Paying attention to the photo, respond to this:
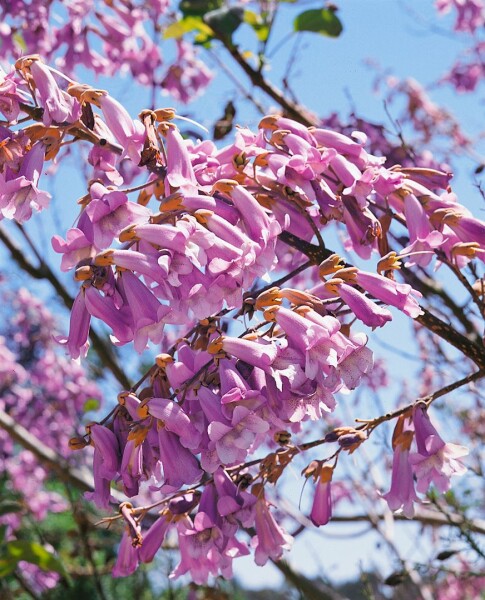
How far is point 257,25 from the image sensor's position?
9.55ft

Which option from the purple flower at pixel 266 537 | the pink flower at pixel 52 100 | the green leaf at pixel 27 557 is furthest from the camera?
the green leaf at pixel 27 557

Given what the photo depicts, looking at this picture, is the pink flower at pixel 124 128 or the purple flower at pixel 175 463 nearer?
the purple flower at pixel 175 463

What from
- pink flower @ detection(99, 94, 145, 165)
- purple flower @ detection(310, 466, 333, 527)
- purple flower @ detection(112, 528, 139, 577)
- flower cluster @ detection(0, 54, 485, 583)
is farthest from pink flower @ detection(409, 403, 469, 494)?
pink flower @ detection(99, 94, 145, 165)

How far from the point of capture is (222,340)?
43.6 inches

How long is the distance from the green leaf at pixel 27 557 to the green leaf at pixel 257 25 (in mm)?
2012

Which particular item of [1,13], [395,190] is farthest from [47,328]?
[395,190]

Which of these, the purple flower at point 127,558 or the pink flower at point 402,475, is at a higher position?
the purple flower at point 127,558

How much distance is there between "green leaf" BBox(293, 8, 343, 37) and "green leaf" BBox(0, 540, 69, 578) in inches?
81.1

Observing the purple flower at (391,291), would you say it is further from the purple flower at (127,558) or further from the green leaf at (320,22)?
the green leaf at (320,22)

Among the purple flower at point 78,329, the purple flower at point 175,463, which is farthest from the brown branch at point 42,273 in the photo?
the purple flower at point 175,463

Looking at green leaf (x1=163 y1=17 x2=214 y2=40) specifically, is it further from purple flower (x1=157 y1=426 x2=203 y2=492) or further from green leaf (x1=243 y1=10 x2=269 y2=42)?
purple flower (x1=157 y1=426 x2=203 y2=492)

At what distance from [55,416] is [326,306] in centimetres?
431

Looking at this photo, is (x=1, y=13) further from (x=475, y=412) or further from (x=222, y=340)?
(x=475, y=412)

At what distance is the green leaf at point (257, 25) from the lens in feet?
9.53
